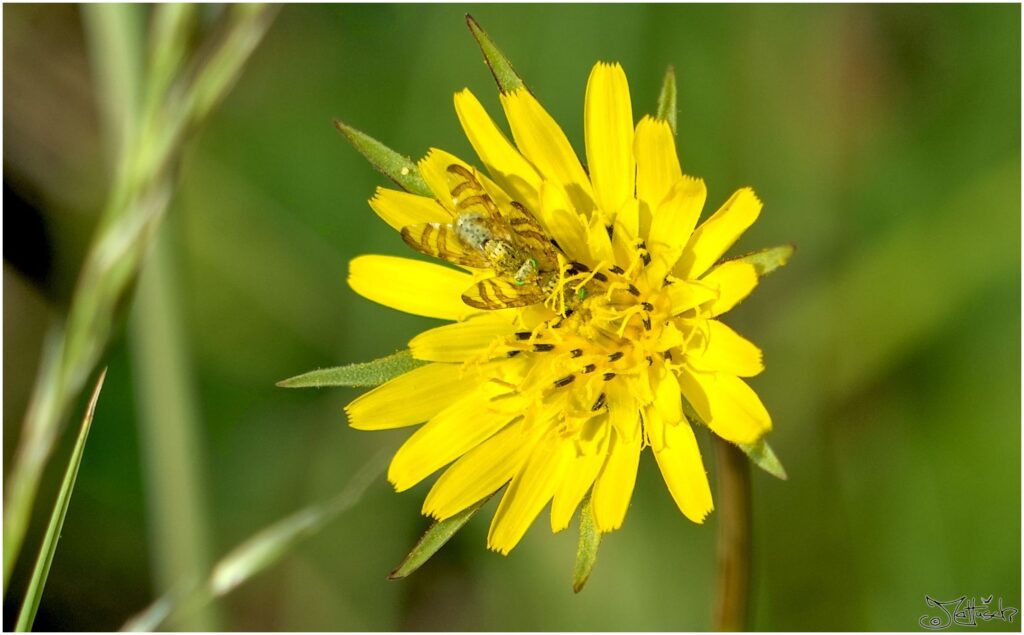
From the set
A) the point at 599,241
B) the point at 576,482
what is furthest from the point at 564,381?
the point at 599,241

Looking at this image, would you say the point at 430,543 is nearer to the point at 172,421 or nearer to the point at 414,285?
the point at 414,285

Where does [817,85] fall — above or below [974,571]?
above

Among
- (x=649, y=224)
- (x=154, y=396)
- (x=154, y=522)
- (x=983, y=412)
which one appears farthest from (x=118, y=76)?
(x=983, y=412)

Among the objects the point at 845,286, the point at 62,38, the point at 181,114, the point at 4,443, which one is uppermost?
the point at 62,38

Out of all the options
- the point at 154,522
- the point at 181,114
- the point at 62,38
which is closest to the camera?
the point at 181,114

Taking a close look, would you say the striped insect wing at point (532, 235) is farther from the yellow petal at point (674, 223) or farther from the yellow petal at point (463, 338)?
the yellow petal at point (674, 223)

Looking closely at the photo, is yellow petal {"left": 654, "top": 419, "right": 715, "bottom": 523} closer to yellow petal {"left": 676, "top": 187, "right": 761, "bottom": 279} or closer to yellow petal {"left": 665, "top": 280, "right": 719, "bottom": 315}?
yellow petal {"left": 665, "top": 280, "right": 719, "bottom": 315}

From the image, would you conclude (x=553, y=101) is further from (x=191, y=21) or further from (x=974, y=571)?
(x=974, y=571)
